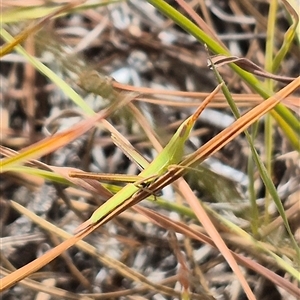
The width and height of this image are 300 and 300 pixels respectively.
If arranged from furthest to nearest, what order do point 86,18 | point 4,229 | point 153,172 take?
point 86,18 → point 4,229 → point 153,172

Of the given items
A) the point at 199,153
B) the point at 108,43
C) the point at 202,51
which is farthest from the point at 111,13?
the point at 199,153

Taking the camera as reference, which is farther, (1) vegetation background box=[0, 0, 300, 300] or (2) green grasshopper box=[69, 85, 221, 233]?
Result: (1) vegetation background box=[0, 0, 300, 300]

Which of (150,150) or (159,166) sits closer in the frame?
(159,166)

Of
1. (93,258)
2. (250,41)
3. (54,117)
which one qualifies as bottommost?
(93,258)

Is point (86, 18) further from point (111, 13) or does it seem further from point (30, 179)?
point (30, 179)

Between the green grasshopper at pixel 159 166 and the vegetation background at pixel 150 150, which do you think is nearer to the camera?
the green grasshopper at pixel 159 166

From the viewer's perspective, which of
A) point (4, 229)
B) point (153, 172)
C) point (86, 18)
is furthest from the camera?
point (86, 18)

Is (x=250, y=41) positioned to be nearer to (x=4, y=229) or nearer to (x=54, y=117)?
(x=54, y=117)

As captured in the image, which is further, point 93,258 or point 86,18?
point 86,18

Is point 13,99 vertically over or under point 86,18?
under

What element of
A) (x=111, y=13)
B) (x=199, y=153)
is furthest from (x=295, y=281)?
(x=111, y=13)
